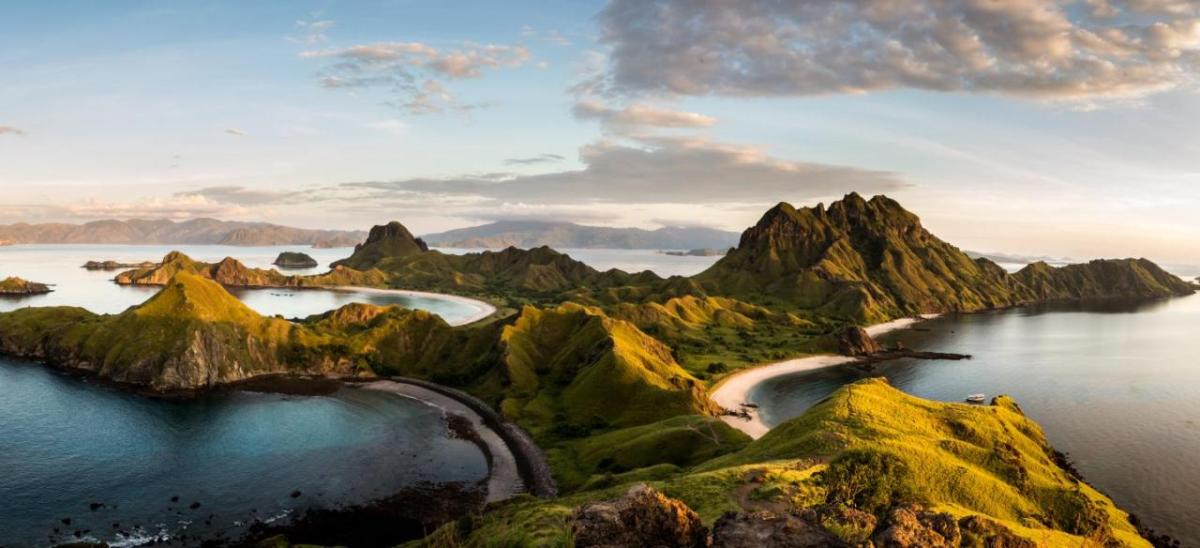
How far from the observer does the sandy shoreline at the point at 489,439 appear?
354 feet

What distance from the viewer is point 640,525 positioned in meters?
33.7

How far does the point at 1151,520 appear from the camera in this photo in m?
97.2

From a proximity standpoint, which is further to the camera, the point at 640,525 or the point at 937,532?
the point at 640,525

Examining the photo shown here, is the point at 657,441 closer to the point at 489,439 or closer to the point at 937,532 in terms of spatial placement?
the point at 489,439

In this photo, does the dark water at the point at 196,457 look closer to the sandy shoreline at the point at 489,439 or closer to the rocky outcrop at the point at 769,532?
the sandy shoreline at the point at 489,439

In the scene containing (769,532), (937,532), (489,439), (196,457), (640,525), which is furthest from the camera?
(489,439)

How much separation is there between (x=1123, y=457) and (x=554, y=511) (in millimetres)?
136553

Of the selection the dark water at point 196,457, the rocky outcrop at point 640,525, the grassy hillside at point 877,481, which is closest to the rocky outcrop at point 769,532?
the rocky outcrop at point 640,525

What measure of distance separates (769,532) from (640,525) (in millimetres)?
7004

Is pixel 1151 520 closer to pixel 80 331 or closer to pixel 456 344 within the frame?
pixel 456 344

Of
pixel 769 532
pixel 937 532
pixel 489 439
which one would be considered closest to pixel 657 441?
pixel 489 439

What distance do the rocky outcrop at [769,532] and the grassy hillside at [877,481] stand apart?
382 cm

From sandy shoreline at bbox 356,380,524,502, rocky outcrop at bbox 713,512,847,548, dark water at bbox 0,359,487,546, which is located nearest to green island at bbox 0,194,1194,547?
rocky outcrop at bbox 713,512,847,548

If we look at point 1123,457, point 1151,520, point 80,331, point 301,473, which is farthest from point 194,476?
point 1123,457
